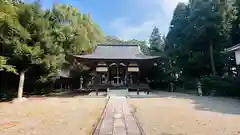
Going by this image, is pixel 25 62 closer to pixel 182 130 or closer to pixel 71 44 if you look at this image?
pixel 71 44

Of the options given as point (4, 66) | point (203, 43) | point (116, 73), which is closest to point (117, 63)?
point (116, 73)

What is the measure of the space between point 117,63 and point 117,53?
1.67m

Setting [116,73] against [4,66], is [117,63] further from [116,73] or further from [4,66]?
[4,66]

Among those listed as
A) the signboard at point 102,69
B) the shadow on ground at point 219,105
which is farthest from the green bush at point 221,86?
the signboard at point 102,69

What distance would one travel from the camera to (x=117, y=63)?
19844 mm

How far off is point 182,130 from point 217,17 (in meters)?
16.9

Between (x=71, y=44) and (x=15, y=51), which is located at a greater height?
(x=71, y=44)

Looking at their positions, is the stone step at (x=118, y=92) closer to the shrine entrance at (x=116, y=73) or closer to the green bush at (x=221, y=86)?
the shrine entrance at (x=116, y=73)

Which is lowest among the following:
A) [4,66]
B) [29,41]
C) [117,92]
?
[117,92]

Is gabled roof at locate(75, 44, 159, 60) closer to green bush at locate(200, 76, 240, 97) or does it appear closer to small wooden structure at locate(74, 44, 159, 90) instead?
small wooden structure at locate(74, 44, 159, 90)

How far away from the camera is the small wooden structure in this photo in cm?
1892

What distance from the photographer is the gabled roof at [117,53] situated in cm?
1930

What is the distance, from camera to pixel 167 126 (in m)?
6.11

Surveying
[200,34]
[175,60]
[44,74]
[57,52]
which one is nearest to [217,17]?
[200,34]
